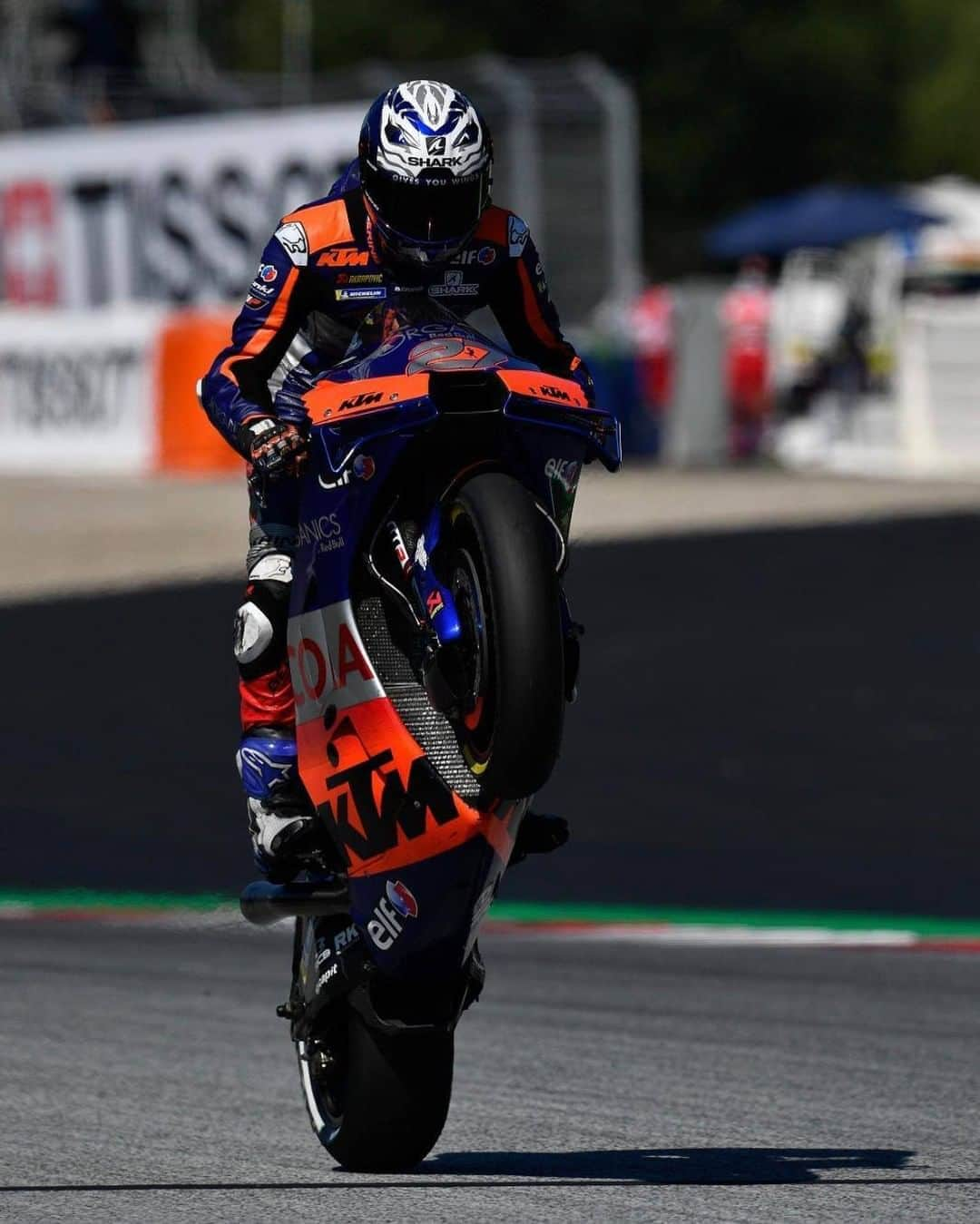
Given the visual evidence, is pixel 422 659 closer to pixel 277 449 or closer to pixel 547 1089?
pixel 277 449

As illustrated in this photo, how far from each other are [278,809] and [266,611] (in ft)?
1.20

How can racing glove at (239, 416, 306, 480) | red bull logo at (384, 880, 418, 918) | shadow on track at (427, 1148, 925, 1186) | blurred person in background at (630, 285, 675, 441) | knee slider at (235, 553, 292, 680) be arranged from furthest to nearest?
blurred person in background at (630, 285, 675, 441), knee slider at (235, 553, 292, 680), shadow on track at (427, 1148, 925, 1186), racing glove at (239, 416, 306, 480), red bull logo at (384, 880, 418, 918)

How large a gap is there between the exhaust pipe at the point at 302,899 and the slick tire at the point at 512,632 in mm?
540

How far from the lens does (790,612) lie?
1553 cm

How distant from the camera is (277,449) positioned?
501 cm

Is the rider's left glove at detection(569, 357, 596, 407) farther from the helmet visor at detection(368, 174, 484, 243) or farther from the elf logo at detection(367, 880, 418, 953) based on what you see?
the elf logo at detection(367, 880, 418, 953)

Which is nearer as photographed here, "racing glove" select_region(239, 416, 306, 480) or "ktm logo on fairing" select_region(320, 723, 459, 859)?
"ktm logo on fairing" select_region(320, 723, 459, 859)

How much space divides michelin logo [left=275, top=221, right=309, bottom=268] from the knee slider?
1.79 feet

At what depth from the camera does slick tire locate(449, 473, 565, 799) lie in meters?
4.60

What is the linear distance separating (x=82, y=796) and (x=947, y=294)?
98.7 feet

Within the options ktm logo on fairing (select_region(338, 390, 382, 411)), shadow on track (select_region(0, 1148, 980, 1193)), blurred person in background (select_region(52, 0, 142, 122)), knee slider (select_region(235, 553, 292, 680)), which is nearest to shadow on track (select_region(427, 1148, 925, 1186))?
shadow on track (select_region(0, 1148, 980, 1193))

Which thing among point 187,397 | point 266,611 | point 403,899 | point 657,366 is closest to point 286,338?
point 266,611

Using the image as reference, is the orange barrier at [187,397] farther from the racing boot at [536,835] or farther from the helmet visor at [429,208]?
the racing boot at [536,835]

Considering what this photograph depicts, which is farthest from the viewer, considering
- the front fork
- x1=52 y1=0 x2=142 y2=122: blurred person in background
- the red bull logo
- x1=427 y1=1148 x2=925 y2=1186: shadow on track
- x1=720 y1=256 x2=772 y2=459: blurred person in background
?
x1=52 y1=0 x2=142 y2=122: blurred person in background
